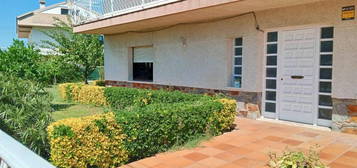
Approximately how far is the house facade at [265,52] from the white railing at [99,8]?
0.15 meters

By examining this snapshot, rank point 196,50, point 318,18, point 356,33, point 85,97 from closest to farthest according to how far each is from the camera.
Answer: point 356,33, point 318,18, point 196,50, point 85,97

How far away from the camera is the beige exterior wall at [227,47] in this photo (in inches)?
239

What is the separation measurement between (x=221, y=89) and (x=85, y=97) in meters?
5.97

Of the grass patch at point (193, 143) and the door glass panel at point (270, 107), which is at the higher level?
the door glass panel at point (270, 107)

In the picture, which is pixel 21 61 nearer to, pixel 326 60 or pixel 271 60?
pixel 271 60

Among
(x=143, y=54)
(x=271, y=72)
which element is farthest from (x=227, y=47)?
(x=143, y=54)

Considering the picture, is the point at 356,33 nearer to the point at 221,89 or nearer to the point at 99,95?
the point at 221,89

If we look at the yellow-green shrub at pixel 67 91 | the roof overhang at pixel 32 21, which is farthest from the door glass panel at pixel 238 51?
the roof overhang at pixel 32 21

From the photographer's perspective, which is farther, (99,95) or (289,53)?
(99,95)

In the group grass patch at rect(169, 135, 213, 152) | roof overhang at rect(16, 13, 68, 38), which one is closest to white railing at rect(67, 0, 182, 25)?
grass patch at rect(169, 135, 213, 152)

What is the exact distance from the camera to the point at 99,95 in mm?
10711

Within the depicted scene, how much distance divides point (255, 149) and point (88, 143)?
9.67 ft

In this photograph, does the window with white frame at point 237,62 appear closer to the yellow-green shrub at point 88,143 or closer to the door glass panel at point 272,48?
the door glass panel at point 272,48

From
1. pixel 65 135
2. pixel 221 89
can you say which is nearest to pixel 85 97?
pixel 221 89
